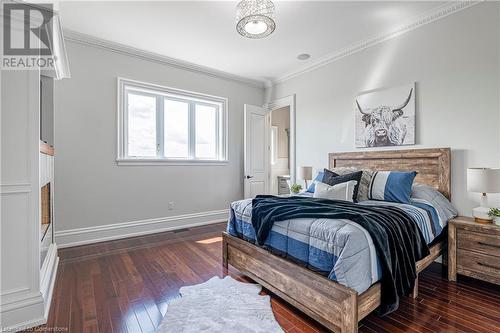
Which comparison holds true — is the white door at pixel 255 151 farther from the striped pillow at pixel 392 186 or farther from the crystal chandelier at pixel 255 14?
the striped pillow at pixel 392 186

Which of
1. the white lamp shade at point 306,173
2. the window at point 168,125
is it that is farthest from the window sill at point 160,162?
the white lamp shade at point 306,173

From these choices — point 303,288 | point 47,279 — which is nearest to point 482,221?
point 303,288

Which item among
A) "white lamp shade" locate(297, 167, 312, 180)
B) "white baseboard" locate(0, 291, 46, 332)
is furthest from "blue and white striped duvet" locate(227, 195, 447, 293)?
"white lamp shade" locate(297, 167, 312, 180)

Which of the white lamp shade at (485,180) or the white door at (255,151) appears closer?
the white lamp shade at (485,180)

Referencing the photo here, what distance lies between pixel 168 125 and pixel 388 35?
3603 mm

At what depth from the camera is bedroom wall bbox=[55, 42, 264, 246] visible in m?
3.27

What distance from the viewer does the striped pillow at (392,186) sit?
2.55m

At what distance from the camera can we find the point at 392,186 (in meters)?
2.62

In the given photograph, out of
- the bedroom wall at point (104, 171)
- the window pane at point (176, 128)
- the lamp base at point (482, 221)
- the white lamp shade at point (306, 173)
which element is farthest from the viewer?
the window pane at point (176, 128)

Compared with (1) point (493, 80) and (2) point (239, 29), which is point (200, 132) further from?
(1) point (493, 80)

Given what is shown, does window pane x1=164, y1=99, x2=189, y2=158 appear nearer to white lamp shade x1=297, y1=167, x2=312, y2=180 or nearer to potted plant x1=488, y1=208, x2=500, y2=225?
white lamp shade x1=297, y1=167, x2=312, y2=180

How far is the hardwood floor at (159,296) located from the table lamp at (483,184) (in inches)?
25.6

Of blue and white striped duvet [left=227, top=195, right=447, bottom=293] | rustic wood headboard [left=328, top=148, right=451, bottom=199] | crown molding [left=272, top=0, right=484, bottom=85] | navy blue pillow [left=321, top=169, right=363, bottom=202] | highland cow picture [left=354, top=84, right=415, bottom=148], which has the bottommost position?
blue and white striped duvet [left=227, top=195, right=447, bottom=293]

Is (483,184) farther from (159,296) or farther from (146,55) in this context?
(146,55)
